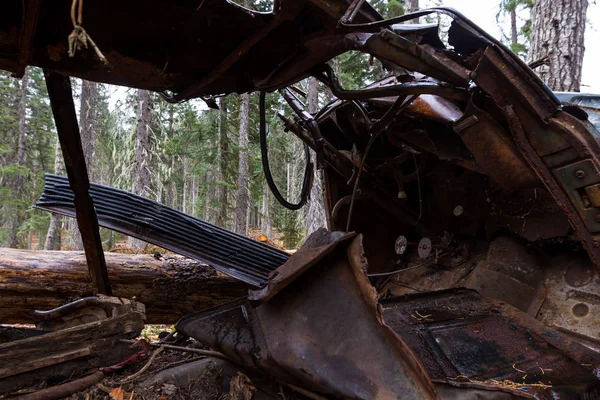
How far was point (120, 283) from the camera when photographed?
3.67 metres

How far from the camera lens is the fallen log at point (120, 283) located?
3.22 meters

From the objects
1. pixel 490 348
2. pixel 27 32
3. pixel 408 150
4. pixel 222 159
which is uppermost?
pixel 222 159

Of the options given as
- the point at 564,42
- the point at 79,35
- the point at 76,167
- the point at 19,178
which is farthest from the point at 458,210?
the point at 19,178

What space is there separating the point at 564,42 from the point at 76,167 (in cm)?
592

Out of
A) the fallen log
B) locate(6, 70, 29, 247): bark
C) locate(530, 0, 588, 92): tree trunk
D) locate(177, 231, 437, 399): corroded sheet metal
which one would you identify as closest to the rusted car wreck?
locate(177, 231, 437, 399): corroded sheet metal

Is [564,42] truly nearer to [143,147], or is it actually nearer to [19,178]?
[143,147]

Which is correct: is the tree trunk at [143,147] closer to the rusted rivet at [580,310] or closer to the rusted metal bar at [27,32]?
the rusted metal bar at [27,32]

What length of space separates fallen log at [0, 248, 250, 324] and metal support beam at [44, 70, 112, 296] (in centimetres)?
81

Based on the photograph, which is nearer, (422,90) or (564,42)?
(422,90)

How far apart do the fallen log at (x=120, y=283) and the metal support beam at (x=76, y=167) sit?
0.81 metres

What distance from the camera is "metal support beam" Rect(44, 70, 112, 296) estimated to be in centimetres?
227

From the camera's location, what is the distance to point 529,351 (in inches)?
92.0

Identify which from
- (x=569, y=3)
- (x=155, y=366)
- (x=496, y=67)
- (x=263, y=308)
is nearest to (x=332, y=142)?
(x=496, y=67)

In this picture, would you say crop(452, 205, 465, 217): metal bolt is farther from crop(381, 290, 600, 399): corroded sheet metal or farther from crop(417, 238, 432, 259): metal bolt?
crop(381, 290, 600, 399): corroded sheet metal
